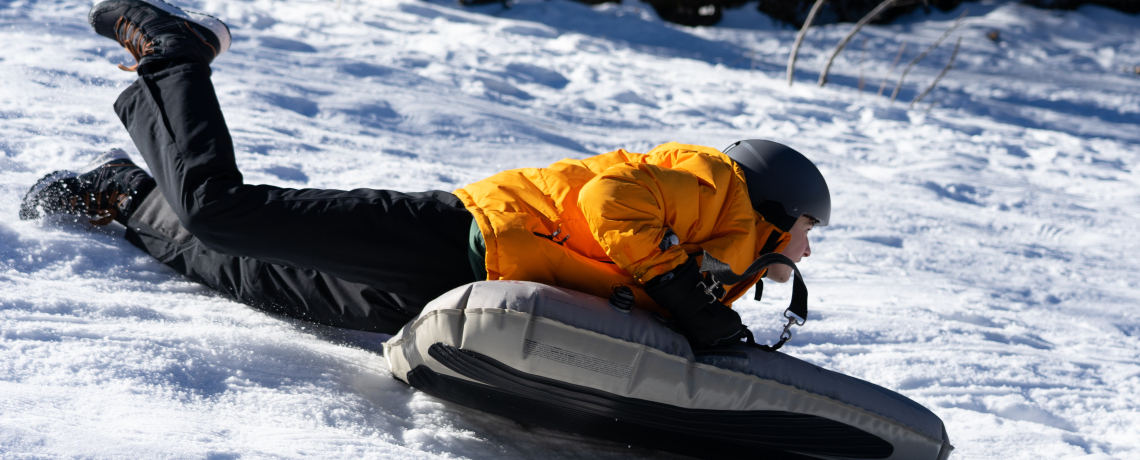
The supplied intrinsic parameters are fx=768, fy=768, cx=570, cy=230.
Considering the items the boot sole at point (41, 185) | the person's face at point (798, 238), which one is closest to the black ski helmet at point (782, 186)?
the person's face at point (798, 238)

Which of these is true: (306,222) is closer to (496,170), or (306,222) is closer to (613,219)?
(613,219)

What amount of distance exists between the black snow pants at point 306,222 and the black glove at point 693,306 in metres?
0.54

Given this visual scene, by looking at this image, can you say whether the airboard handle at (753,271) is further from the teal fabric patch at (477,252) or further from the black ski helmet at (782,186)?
the teal fabric patch at (477,252)

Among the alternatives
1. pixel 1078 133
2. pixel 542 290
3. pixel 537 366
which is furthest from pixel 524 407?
pixel 1078 133

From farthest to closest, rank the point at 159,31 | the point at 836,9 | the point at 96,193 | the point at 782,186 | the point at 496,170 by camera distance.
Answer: the point at 836,9 → the point at 496,170 → the point at 96,193 → the point at 159,31 → the point at 782,186

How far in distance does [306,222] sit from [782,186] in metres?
1.25

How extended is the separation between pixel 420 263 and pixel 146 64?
3.49ft

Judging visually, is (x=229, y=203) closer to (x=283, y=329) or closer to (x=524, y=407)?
(x=283, y=329)

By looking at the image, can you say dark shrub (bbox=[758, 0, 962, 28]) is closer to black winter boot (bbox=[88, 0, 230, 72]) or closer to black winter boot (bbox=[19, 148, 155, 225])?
black winter boot (bbox=[88, 0, 230, 72])

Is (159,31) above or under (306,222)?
above

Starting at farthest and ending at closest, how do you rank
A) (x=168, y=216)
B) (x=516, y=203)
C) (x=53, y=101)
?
(x=53, y=101), (x=168, y=216), (x=516, y=203)

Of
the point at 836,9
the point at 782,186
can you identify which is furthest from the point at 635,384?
the point at 836,9

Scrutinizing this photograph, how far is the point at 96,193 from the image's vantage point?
8.66ft

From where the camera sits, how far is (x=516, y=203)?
1912mm
